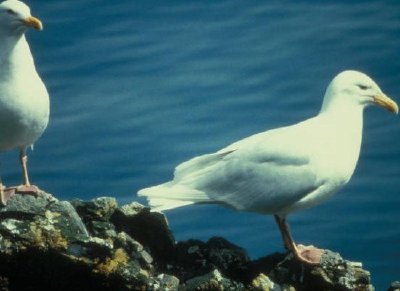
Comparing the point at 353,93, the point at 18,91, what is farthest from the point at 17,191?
the point at 353,93

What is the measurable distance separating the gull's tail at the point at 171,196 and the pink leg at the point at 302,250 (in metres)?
0.53

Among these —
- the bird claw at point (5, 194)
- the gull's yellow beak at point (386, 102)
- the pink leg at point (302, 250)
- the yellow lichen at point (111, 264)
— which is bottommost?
the pink leg at point (302, 250)

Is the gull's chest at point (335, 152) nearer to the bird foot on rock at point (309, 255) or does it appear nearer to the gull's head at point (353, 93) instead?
the gull's head at point (353, 93)

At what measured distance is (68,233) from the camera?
5.06m

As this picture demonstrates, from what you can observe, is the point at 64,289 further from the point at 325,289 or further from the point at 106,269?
the point at 325,289

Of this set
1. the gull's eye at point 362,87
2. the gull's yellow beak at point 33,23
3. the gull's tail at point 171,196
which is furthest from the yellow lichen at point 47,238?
the gull's eye at point 362,87

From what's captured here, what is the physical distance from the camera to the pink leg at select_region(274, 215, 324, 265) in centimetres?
560

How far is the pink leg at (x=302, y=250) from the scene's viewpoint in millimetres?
5598

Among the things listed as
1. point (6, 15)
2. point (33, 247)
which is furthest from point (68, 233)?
point (6, 15)

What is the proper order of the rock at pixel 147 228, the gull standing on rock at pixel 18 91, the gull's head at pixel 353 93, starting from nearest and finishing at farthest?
the rock at pixel 147 228 → the gull standing on rock at pixel 18 91 → the gull's head at pixel 353 93

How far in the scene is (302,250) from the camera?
5883mm

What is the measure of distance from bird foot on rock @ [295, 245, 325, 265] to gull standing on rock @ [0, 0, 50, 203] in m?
1.47

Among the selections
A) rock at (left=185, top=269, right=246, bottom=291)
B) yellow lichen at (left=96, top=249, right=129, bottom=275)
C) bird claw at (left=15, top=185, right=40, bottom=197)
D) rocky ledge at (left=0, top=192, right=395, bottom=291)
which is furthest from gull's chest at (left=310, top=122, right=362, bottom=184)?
bird claw at (left=15, top=185, right=40, bottom=197)

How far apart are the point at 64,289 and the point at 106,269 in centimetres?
24
